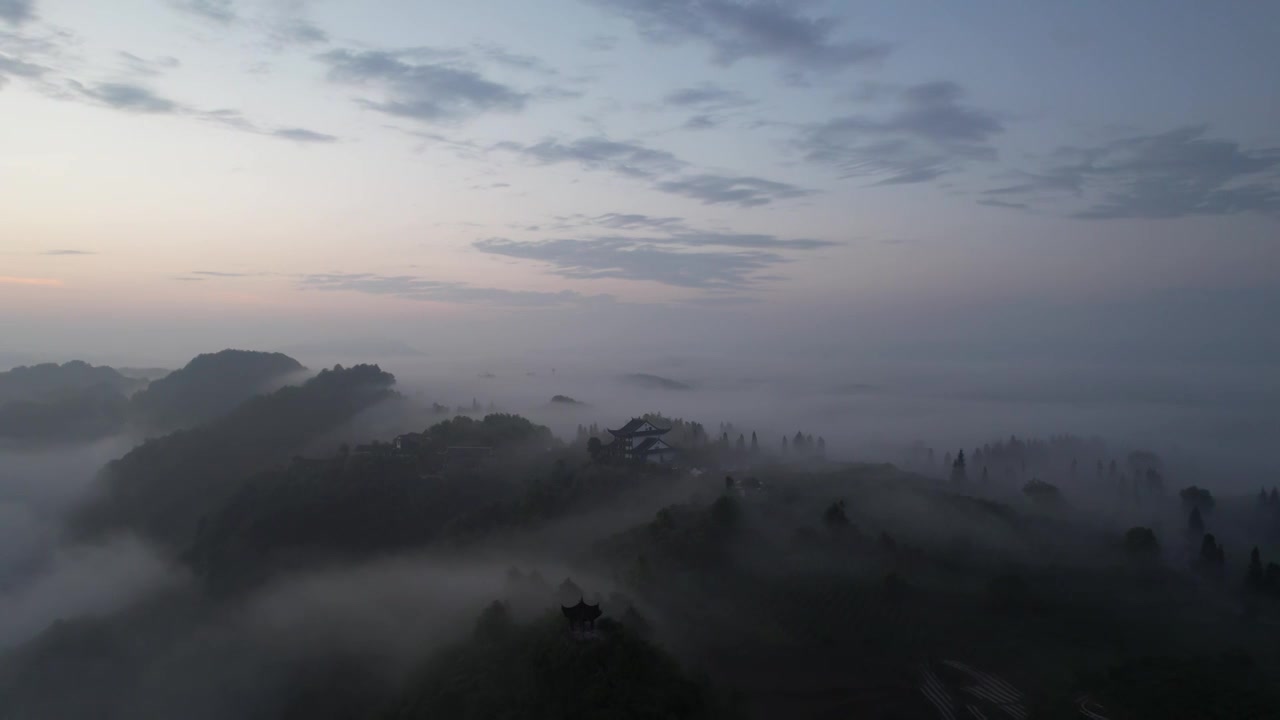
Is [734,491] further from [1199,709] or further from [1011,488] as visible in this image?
[1011,488]

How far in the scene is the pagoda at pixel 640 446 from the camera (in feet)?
152

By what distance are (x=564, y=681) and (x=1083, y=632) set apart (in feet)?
60.8

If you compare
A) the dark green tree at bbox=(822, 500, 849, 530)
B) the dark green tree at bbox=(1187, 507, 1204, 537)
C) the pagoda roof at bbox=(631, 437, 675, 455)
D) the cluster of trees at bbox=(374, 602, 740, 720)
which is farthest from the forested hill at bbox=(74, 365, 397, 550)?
the dark green tree at bbox=(1187, 507, 1204, 537)

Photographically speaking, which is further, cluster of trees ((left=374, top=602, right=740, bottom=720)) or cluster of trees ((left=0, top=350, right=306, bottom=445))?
cluster of trees ((left=0, top=350, right=306, bottom=445))

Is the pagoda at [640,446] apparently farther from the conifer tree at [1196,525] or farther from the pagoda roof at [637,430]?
the conifer tree at [1196,525]

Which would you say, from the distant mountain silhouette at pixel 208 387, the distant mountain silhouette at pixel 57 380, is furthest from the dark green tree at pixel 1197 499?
the distant mountain silhouette at pixel 57 380

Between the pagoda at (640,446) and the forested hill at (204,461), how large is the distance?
28483 millimetres

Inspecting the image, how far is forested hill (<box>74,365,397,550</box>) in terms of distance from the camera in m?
57.1

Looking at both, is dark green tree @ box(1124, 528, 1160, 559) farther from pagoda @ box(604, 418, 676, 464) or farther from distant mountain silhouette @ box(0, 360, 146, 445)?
distant mountain silhouette @ box(0, 360, 146, 445)

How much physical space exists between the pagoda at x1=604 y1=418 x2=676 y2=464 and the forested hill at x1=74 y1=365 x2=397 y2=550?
28483mm

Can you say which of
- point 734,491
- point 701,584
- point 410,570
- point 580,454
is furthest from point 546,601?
point 580,454

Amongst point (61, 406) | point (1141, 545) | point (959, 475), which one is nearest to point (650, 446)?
point (959, 475)

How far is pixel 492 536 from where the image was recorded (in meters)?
37.2

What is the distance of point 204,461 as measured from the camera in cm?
6300
